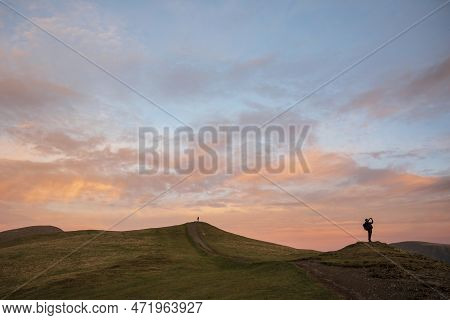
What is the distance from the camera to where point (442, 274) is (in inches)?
1148

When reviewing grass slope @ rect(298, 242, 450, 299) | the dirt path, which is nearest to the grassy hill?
grass slope @ rect(298, 242, 450, 299)

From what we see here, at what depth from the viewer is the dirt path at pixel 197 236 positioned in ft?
191

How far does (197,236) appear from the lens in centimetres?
6931

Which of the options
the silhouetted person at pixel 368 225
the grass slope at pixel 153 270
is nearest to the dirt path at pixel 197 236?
the grass slope at pixel 153 270

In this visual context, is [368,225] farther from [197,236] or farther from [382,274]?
[197,236]

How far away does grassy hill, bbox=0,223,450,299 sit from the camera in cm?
2495

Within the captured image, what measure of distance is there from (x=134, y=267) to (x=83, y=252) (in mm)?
15100

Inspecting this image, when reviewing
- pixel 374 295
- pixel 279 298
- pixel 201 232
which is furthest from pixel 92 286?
pixel 201 232

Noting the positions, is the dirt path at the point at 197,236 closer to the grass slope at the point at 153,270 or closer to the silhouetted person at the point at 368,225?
the grass slope at the point at 153,270

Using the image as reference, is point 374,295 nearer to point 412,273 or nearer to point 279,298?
point 279,298

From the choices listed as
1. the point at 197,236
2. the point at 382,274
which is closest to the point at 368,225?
the point at 382,274

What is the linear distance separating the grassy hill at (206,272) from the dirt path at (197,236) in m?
0.54

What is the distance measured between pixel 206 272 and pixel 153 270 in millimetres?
8137

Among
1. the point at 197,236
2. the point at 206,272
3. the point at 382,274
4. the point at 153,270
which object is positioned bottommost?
the point at 153,270
